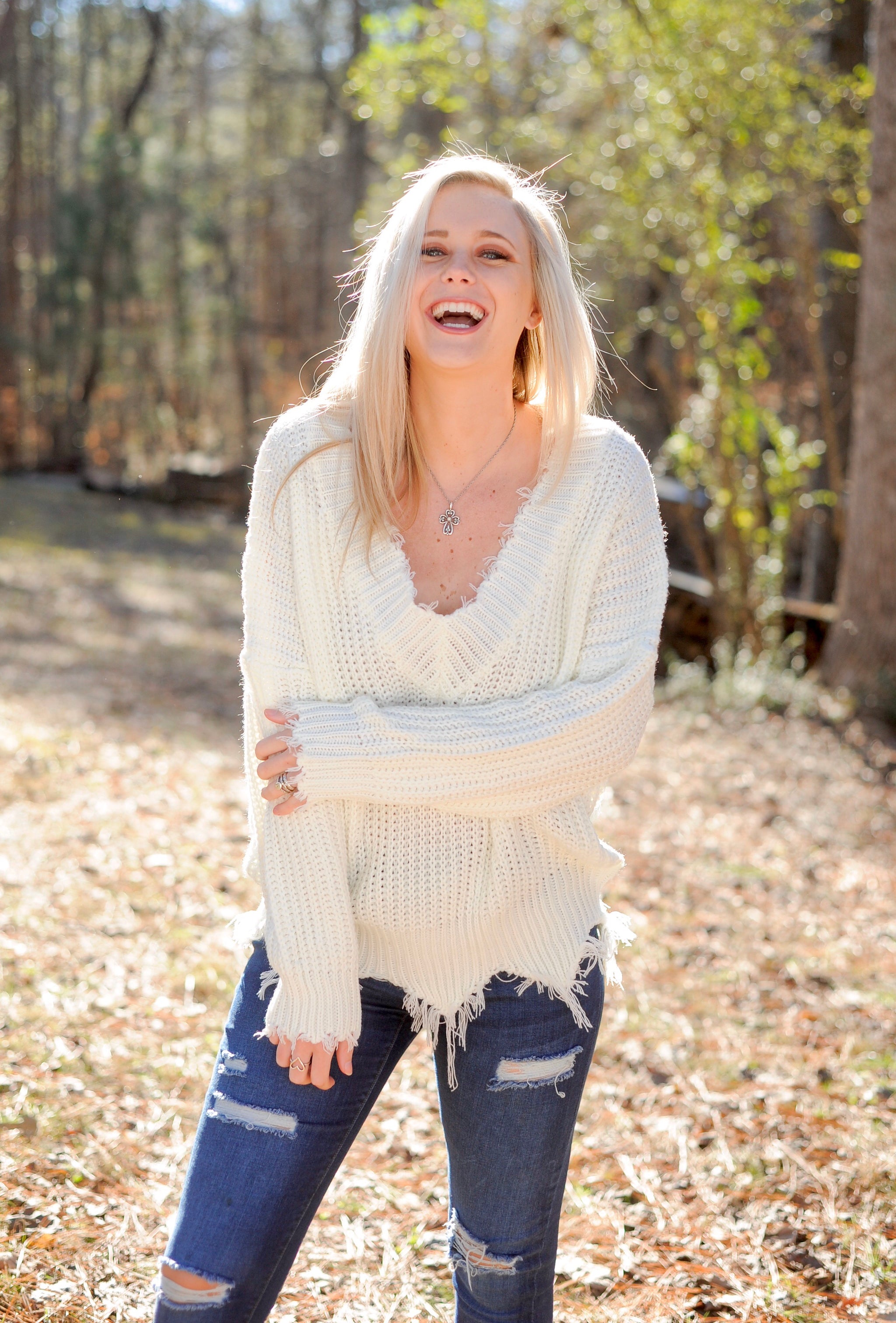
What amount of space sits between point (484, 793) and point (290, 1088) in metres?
0.52

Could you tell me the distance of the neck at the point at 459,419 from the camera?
6.71ft

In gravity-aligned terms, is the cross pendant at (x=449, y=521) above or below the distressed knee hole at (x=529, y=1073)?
above

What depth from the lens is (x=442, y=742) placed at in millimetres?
1841

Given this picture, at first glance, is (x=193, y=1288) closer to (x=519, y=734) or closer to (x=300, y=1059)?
(x=300, y=1059)

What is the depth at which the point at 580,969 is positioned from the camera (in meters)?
1.88

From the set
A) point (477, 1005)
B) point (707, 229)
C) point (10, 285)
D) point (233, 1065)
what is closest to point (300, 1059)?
point (233, 1065)

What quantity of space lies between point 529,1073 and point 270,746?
63 cm

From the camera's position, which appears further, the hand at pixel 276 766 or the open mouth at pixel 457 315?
the open mouth at pixel 457 315

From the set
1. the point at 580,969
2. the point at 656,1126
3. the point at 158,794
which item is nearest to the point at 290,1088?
the point at 580,969

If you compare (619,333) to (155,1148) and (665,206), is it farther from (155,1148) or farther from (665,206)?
(155,1148)

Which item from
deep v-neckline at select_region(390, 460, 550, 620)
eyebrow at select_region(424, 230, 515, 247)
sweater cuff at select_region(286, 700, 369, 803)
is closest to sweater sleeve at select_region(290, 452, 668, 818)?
sweater cuff at select_region(286, 700, 369, 803)

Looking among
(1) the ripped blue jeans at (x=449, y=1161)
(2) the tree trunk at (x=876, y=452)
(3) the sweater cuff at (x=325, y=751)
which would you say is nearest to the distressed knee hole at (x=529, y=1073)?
(1) the ripped blue jeans at (x=449, y=1161)

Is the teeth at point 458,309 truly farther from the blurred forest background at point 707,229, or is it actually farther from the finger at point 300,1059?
the finger at point 300,1059

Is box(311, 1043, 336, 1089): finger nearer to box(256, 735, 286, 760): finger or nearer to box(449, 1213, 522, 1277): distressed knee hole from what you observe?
box(449, 1213, 522, 1277): distressed knee hole
